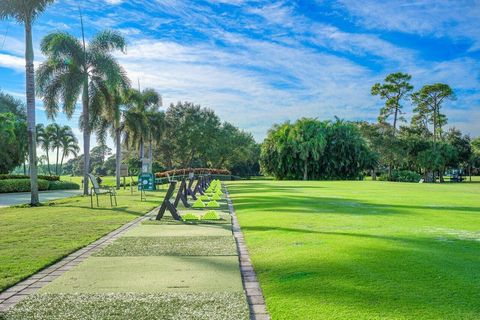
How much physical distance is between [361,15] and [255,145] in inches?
1934

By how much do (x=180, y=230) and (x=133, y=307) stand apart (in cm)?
501

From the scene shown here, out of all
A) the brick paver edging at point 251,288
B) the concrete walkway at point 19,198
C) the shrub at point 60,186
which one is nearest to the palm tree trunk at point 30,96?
the concrete walkway at point 19,198

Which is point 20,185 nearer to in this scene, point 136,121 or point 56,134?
point 136,121

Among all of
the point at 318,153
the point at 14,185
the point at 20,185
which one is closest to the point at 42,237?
the point at 14,185

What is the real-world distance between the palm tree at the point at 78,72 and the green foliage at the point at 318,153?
3040 centimetres

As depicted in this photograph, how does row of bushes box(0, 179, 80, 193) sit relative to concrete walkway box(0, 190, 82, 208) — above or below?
above

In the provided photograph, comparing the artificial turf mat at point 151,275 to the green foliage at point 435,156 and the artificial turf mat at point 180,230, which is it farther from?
the green foliage at point 435,156

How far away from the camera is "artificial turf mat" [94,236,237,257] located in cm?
636

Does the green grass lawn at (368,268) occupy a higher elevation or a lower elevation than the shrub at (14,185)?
lower

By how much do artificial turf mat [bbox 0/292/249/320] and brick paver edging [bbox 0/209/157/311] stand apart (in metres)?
0.18

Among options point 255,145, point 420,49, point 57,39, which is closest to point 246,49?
point 57,39

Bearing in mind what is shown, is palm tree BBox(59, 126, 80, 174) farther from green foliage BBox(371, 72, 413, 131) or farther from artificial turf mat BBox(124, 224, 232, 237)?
artificial turf mat BBox(124, 224, 232, 237)

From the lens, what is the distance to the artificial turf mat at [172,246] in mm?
6363

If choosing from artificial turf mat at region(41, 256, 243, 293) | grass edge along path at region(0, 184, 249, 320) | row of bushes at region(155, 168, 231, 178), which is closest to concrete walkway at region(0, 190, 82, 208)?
artificial turf mat at region(41, 256, 243, 293)
